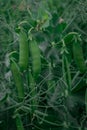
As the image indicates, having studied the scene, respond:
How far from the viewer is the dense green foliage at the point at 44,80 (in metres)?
1.74

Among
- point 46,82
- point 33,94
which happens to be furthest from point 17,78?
point 46,82

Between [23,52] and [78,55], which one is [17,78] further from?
[78,55]

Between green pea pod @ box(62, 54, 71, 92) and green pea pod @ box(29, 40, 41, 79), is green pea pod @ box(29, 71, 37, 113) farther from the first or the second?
green pea pod @ box(62, 54, 71, 92)

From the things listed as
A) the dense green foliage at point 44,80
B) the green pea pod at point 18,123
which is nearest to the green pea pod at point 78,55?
the dense green foliage at point 44,80

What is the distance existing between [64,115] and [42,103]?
5.0 inches

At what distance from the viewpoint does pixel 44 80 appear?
183 centimetres

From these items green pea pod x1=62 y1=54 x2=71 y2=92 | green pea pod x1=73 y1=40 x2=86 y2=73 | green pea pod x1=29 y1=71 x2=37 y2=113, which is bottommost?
green pea pod x1=29 y1=71 x2=37 y2=113

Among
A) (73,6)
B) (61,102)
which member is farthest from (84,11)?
(61,102)

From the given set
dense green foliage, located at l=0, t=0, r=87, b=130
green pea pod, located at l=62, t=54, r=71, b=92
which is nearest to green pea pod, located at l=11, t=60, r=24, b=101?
dense green foliage, located at l=0, t=0, r=87, b=130

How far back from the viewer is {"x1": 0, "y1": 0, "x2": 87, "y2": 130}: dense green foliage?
1.74 metres

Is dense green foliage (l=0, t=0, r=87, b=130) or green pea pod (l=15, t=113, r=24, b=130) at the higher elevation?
dense green foliage (l=0, t=0, r=87, b=130)

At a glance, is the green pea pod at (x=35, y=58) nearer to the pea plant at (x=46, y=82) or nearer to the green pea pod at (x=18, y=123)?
the pea plant at (x=46, y=82)


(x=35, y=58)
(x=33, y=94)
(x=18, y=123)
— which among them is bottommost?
(x=18, y=123)

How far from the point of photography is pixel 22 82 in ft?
5.73
